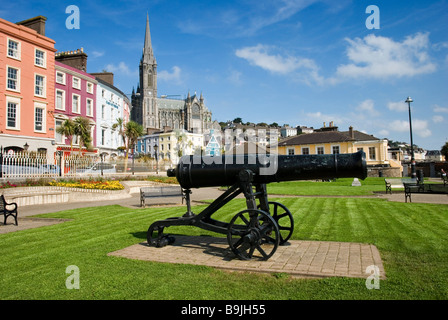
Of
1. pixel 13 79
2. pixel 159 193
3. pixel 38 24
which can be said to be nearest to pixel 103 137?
pixel 38 24

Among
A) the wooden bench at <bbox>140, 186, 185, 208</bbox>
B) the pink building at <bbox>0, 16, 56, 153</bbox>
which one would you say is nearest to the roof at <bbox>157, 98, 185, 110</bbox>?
the pink building at <bbox>0, 16, 56, 153</bbox>

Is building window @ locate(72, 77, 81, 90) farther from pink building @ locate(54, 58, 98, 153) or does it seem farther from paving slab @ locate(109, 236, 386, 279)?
paving slab @ locate(109, 236, 386, 279)

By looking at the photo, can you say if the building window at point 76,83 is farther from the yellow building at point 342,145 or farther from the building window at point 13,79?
the yellow building at point 342,145

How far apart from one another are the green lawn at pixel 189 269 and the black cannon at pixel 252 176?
2.92ft

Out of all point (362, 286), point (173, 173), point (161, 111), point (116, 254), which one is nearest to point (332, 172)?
point (362, 286)

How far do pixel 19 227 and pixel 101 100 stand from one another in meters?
36.4

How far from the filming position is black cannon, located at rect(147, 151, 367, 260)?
17.6ft

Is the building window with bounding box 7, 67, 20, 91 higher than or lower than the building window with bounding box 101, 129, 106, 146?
higher

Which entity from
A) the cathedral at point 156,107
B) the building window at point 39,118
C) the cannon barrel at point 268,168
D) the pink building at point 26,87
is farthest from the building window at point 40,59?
the cathedral at point 156,107

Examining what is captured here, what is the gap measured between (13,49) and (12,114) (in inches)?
217

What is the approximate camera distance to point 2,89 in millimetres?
25031

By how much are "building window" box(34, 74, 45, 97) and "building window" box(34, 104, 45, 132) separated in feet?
3.77

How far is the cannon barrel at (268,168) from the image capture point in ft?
17.6
